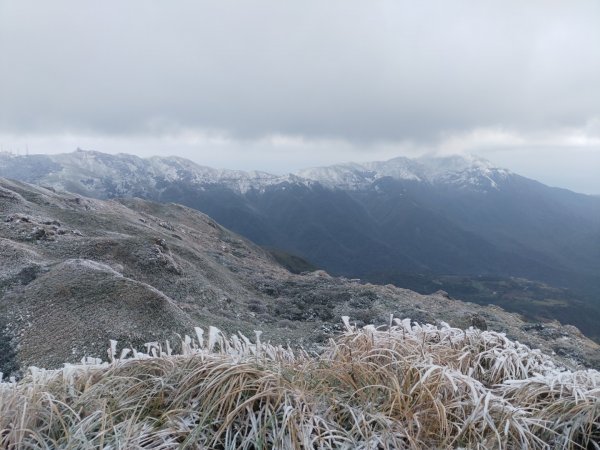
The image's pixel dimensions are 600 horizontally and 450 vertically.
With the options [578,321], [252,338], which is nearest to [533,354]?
[252,338]

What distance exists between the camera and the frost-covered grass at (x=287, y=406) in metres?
3.05

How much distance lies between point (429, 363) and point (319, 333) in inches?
434

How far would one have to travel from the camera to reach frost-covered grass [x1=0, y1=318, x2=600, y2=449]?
10.0 feet

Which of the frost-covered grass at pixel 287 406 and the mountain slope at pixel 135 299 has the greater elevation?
the frost-covered grass at pixel 287 406

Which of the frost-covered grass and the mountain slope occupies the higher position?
the frost-covered grass

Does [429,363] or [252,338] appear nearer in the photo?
[429,363]

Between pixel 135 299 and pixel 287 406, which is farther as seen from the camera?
pixel 135 299

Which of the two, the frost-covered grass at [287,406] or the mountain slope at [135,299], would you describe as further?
the mountain slope at [135,299]

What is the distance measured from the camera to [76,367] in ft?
13.0

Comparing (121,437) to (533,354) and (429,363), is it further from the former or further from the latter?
(533,354)

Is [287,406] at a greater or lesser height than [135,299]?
greater

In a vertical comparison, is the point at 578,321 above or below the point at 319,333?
below

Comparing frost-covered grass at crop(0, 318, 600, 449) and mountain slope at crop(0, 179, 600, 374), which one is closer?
frost-covered grass at crop(0, 318, 600, 449)

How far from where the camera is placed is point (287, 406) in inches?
125
